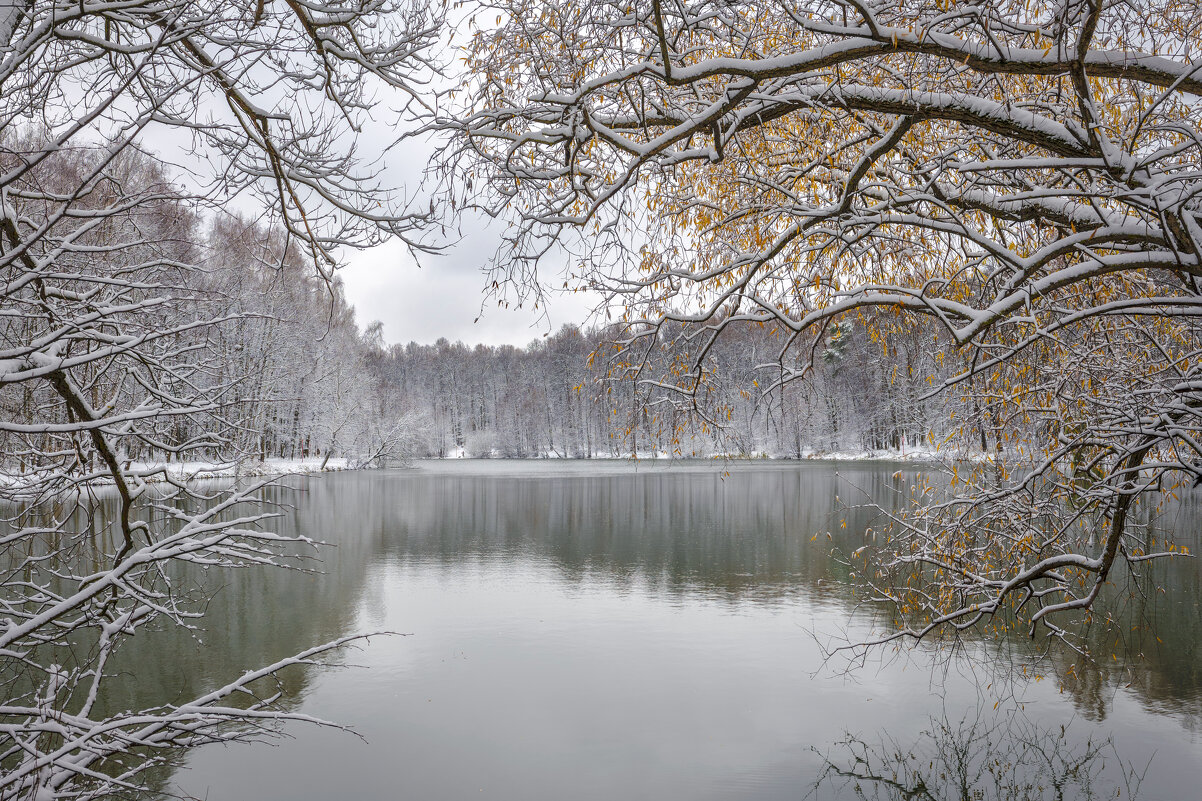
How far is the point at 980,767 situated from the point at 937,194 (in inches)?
173

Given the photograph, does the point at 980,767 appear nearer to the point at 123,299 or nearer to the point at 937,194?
the point at 937,194

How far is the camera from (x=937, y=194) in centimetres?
474

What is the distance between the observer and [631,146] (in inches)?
167

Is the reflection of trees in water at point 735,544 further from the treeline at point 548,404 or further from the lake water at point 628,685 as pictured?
the treeline at point 548,404

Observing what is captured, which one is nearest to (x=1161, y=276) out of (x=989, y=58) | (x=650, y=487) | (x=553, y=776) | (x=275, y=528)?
(x=989, y=58)

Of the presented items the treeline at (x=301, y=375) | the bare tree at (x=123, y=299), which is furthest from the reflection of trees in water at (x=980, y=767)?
the bare tree at (x=123, y=299)

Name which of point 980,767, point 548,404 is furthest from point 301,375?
point 548,404

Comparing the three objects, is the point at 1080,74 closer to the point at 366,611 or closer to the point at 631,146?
Answer: the point at 631,146

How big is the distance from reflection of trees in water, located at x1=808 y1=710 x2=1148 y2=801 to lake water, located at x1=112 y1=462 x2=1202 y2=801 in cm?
4

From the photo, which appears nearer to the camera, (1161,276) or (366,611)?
(1161,276)

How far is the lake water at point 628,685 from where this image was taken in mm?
6230

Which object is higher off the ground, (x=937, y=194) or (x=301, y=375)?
(x=301, y=375)

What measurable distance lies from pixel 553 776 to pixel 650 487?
22.3m

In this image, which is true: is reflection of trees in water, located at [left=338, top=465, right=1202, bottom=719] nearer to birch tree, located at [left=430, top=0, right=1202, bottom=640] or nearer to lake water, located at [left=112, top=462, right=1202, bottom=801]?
lake water, located at [left=112, top=462, right=1202, bottom=801]
